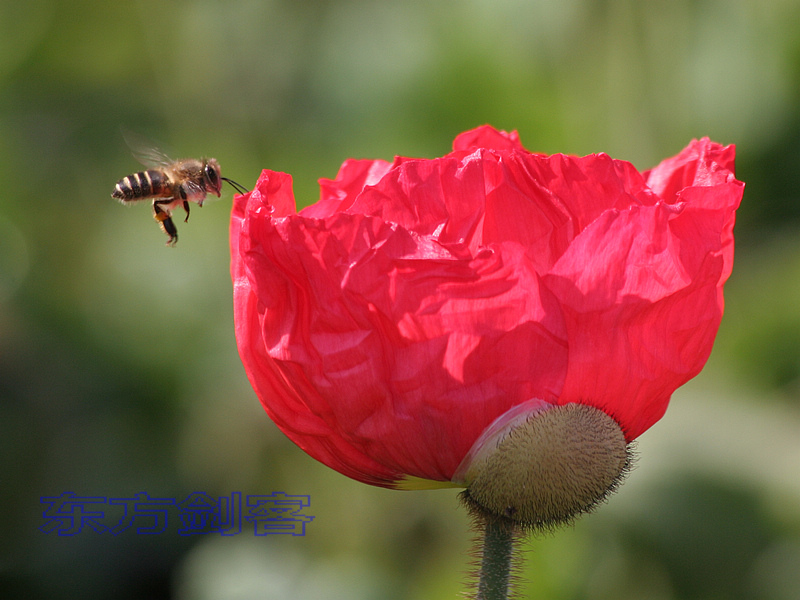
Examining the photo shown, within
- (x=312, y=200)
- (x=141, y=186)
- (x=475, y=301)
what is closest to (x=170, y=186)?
(x=141, y=186)

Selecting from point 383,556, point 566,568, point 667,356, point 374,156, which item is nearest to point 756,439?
point 566,568

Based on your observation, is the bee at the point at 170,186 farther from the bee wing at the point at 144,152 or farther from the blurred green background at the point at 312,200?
the blurred green background at the point at 312,200

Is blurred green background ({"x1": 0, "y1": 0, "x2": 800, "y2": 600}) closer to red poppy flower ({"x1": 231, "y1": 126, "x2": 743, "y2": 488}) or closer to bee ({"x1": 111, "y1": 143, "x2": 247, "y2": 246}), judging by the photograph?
bee ({"x1": 111, "y1": 143, "x2": 247, "y2": 246})

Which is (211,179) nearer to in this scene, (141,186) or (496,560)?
(141,186)

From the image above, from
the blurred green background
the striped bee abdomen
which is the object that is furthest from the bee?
the blurred green background

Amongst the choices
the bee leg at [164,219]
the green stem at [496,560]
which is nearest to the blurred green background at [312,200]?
the bee leg at [164,219]

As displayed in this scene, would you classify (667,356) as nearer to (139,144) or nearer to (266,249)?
(266,249)
